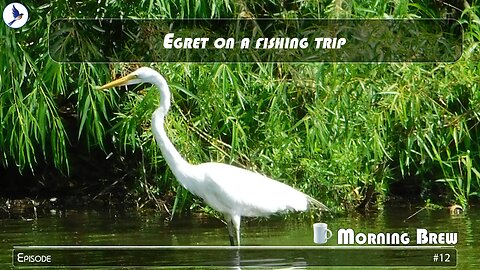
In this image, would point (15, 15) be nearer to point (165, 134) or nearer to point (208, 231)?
point (165, 134)

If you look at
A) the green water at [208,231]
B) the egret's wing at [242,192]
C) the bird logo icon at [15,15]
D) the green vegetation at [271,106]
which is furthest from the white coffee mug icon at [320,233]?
the bird logo icon at [15,15]

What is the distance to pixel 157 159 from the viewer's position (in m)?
3.56

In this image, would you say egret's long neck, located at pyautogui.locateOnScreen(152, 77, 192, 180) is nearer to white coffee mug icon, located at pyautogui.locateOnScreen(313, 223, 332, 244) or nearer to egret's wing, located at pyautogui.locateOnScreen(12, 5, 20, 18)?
white coffee mug icon, located at pyautogui.locateOnScreen(313, 223, 332, 244)

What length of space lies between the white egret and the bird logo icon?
0.41 meters

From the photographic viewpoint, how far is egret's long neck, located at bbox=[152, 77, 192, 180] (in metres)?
3.12

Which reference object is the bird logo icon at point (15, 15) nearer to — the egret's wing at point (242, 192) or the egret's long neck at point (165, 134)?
the egret's long neck at point (165, 134)

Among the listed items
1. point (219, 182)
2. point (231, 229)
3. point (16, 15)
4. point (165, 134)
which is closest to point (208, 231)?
point (231, 229)

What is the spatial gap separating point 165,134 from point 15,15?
26.8 inches

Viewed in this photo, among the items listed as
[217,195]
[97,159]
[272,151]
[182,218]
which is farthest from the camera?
[97,159]

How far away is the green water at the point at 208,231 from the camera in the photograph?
3.01 meters

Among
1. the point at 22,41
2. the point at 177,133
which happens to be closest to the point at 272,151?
the point at 177,133

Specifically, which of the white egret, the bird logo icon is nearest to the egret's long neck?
the white egret

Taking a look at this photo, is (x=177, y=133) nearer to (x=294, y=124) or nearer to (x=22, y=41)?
(x=294, y=124)

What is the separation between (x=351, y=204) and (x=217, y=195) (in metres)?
0.68
